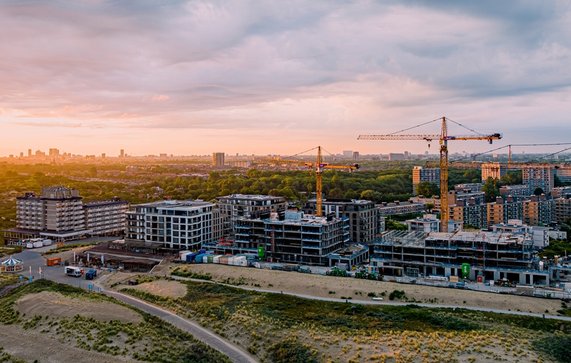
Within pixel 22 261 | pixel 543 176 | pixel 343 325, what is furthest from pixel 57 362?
pixel 543 176

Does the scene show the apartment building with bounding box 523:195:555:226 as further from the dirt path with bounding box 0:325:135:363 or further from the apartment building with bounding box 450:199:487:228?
the dirt path with bounding box 0:325:135:363

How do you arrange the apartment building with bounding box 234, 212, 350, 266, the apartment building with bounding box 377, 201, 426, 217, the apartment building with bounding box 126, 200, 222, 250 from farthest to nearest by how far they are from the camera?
the apartment building with bounding box 377, 201, 426, 217 < the apartment building with bounding box 126, 200, 222, 250 < the apartment building with bounding box 234, 212, 350, 266

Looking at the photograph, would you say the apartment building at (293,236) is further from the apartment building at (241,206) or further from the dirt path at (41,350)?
the dirt path at (41,350)

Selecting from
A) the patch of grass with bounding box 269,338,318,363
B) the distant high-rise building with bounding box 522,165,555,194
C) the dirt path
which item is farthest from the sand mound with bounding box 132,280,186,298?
the distant high-rise building with bounding box 522,165,555,194

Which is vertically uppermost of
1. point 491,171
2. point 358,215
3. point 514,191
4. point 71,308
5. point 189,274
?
point 491,171

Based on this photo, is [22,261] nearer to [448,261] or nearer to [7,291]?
[7,291]

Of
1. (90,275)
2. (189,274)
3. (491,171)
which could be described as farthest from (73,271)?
(491,171)

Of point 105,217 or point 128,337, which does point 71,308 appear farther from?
point 105,217

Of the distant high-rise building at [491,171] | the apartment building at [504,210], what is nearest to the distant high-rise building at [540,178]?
the distant high-rise building at [491,171]
